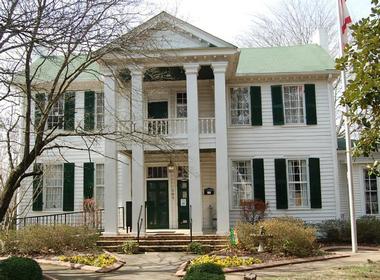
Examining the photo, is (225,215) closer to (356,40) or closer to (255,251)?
(255,251)

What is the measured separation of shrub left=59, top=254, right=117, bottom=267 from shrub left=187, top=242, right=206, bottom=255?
2.75m

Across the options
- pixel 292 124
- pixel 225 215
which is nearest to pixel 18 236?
pixel 225 215

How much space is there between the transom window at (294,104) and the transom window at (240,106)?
1664mm

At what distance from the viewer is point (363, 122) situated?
6918mm

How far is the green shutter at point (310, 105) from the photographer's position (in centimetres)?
2019

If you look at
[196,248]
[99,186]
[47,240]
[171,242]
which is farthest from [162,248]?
[99,186]

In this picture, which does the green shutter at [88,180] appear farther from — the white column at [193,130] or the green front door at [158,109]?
the white column at [193,130]

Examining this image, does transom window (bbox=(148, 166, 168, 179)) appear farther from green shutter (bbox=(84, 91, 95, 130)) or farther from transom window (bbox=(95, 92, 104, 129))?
green shutter (bbox=(84, 91, 95, 130))

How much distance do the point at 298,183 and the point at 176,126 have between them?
579 cm

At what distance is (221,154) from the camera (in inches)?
698

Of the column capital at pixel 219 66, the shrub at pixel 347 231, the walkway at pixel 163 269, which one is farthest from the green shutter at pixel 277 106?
the walkway at pixel 163 269

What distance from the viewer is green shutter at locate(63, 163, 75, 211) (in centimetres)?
2034

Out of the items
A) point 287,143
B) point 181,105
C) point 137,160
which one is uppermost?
point 181,105

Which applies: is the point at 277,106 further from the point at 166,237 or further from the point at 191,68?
the point at 166,237
